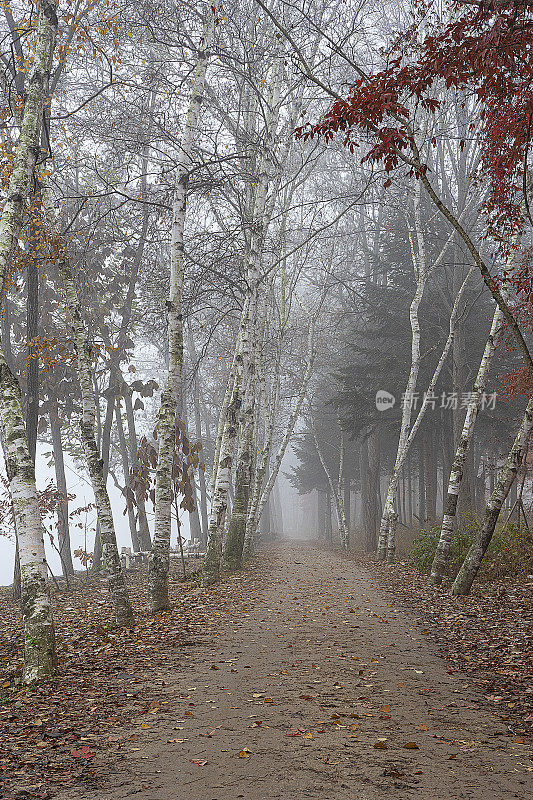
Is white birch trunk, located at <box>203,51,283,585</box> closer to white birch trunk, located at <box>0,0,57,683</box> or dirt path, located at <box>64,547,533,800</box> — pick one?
dirt path, located at <box>64,547,533,800</box>

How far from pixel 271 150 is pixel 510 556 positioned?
32.6ft

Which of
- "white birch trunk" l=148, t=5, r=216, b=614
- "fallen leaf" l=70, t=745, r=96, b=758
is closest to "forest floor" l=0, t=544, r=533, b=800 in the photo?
"fallen leaf" l=70, t=745, r=96, b=758

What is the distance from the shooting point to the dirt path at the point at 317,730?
11.8 feet

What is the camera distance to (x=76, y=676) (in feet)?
20.4

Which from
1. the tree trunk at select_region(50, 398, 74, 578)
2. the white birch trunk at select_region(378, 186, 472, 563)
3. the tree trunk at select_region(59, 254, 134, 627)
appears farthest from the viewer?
the tree trunk at select_region(50, 398, 74, 578)

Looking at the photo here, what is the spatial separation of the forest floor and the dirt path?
0.01 meters

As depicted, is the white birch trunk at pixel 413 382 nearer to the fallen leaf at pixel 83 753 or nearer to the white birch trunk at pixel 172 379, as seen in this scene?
the white birch trunk at pixel 172 379

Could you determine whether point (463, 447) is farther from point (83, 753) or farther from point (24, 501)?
point (83, 753)

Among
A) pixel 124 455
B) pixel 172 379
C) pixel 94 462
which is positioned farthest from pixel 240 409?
pixel 124 455

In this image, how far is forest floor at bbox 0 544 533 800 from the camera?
3.68m

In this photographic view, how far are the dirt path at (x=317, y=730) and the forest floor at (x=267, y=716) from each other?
0.01 metres

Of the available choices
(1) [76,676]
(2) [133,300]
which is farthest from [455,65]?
(2) [133,300]

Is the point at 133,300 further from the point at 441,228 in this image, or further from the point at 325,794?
the point at 325,794

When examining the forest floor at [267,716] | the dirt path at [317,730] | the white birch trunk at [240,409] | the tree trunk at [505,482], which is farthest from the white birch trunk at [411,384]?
the dirt path at [317,730]
